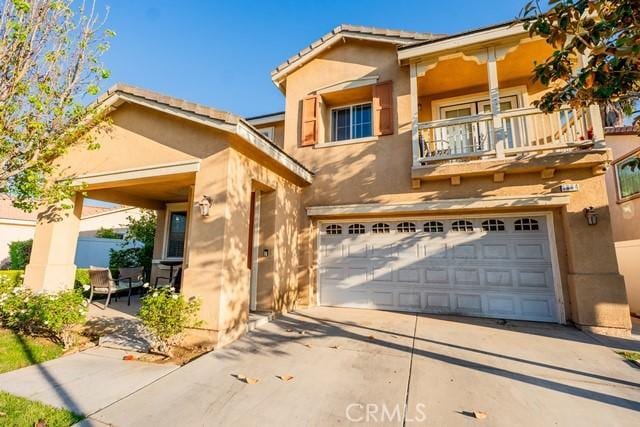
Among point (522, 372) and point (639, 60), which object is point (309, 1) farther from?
point (522, 372)

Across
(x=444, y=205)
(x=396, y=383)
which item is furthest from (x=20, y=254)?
(x=444, y=205)

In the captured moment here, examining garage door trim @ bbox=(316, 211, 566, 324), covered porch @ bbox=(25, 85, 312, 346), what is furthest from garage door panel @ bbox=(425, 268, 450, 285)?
covered porch @ bbox=(25, 85, 312, 346)

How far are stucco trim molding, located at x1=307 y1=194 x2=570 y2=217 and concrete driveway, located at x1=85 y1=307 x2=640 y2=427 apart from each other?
283cm

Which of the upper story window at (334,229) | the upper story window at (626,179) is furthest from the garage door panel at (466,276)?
the upper story window at (626,179)

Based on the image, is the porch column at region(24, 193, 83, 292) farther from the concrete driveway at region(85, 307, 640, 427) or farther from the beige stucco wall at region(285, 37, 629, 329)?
the beige stucco wall at region(285, 37, 629, 329)

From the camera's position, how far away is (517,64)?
26.1 ft

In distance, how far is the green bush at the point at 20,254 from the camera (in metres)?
13.5

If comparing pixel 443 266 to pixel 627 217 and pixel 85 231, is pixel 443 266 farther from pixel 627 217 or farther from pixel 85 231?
pixel 85 231

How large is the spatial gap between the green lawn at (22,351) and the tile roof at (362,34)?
9.09m

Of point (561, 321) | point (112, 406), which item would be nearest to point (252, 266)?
point (112, 406)

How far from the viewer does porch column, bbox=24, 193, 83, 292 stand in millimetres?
6855

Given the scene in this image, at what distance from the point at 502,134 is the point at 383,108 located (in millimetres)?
3135

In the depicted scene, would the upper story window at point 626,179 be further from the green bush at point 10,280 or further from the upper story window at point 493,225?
the green bush at point 10,280

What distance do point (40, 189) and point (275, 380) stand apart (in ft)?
18.4
